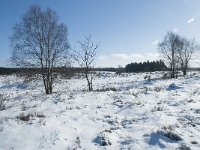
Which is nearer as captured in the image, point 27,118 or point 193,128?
point 193,128

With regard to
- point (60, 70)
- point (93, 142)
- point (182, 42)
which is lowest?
point (93, 142)

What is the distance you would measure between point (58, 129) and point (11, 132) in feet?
5.52

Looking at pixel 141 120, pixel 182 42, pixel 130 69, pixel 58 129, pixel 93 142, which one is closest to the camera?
pixel 93 142

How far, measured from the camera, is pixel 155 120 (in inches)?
448

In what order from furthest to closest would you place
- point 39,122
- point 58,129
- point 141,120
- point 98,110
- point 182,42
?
point 182,42
point 98,110
point 141,120
point 39,122
point 58,129

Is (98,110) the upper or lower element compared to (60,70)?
lower

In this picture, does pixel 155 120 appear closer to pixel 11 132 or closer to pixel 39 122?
pixel 39 122

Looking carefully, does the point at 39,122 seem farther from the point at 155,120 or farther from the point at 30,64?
the point at 30,64

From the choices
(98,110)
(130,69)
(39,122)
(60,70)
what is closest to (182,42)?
(60,70)

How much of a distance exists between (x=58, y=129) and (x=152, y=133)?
3.48 meters

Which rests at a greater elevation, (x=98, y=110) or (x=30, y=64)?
(x=30, y=64)

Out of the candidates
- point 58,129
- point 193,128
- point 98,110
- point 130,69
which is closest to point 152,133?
point 193,128

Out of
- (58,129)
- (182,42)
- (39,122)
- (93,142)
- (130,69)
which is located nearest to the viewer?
(93,142)

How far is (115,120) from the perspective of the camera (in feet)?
37.9
